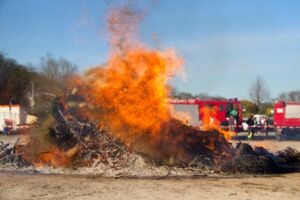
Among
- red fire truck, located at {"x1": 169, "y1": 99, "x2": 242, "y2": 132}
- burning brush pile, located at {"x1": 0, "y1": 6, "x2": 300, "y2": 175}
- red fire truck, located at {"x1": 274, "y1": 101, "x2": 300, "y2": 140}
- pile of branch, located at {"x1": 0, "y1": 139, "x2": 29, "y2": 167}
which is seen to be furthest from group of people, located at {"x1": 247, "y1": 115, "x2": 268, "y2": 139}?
pile of branch, located at {"x1": 0, "y1": 139, "x2": 29, "y2": 167}

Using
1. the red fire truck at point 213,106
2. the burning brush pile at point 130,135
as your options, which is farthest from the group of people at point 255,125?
the burning brush pile at point 130,135

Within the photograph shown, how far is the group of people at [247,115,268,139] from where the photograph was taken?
2808 centimetres

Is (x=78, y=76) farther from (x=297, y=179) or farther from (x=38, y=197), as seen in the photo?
(x=297, y=179)

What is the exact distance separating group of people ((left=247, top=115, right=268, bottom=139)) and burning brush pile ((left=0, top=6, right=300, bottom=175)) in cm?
1404

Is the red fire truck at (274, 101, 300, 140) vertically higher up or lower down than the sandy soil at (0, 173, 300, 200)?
higher up

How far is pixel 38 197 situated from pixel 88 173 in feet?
11.3

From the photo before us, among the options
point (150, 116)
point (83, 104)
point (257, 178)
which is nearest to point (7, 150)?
point (83, 104)

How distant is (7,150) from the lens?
46.8 feet

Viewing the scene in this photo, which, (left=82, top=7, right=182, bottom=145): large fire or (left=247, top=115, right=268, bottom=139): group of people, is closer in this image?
(left=82, top=7, right=182, bottom=145): large fire

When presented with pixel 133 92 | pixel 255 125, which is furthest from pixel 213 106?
pixel 133 92

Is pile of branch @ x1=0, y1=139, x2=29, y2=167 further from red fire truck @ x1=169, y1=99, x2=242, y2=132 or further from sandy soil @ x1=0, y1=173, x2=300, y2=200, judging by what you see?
red fire truck @ x1=169, y1=99, x2=242, y2=132

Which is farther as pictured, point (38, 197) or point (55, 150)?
point (55, 150)

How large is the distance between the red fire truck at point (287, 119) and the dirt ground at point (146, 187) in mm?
17925

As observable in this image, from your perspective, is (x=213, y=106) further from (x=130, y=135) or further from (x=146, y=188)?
(x=146, y=188)
